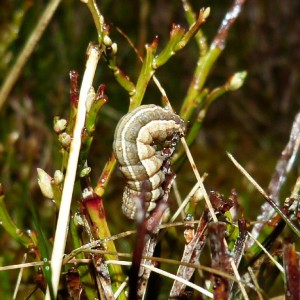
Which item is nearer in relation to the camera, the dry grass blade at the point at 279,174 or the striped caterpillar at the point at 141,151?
the striped caterpillar at the point at 141,151

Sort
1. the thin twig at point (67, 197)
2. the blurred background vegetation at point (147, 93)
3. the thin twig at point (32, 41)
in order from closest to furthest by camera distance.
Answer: the thin twig at point (67, 197) < the thin twig at point (32, 41) < the blurred background vegetation at point (147, 93)

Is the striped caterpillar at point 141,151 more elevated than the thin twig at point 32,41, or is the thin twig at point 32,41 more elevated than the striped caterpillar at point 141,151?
the thin twig at point 32,41

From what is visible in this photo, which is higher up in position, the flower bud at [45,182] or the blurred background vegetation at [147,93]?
the blurred background vegetation at [147,93]

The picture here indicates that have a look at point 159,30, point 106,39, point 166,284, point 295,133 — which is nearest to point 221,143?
point 159,30

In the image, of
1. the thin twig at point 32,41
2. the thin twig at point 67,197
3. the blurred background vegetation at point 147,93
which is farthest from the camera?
the blurred background vegetation at point 147,93

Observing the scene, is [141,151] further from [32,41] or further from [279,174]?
[32,41]

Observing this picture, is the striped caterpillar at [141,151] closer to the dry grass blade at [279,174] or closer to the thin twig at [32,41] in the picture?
the dry grass blade at [279,174]

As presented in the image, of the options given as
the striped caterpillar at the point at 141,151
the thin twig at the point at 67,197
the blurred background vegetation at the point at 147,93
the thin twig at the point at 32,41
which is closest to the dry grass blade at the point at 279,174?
the striped caterpillar at the point at 141,151

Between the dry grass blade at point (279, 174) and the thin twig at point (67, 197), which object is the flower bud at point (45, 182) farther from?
the dry grass blade at point (279, 174)
